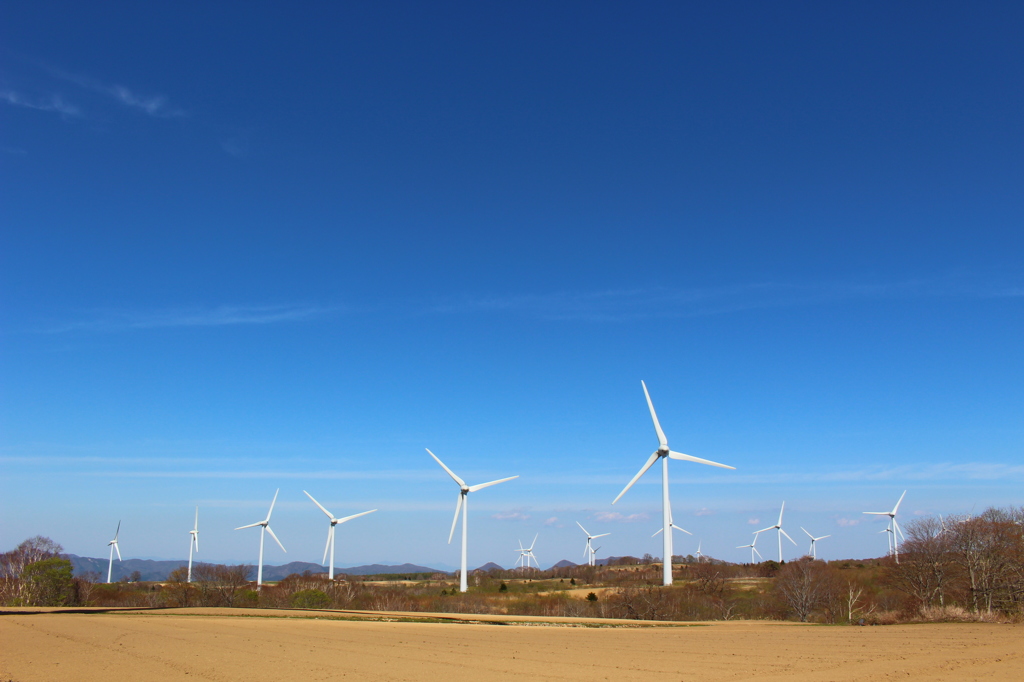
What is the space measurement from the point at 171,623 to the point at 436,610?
108 ft

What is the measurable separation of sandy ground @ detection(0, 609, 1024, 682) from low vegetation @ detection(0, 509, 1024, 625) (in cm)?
1246

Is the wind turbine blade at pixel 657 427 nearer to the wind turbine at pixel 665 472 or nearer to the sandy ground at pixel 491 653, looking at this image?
the wind turbine at pixel 665 472

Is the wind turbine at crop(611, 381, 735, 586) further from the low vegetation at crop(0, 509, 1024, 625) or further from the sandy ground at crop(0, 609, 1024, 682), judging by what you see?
the sandy ground at crop(0, 609, 1024, 682)

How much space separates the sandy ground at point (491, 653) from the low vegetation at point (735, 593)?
1246 centimetres

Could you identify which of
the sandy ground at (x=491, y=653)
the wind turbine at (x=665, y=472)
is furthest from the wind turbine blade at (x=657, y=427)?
the sandy ground at (x=491, y=653)

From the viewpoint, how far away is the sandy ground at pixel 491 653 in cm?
2345

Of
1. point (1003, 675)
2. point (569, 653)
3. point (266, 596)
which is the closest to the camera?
point (1003, 675)

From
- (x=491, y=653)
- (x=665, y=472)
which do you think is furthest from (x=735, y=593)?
(x=491, y=653)

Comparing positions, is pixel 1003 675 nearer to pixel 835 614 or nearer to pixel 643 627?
pixel 643 627

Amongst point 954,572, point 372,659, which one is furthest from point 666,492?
point 372,659

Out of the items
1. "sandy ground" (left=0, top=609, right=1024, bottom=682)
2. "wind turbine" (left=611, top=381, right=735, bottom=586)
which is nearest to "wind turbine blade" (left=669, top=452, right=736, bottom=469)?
"wind turbine" (left=611, top=381, right=735, bottom=586)

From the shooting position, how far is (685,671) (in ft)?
79.5

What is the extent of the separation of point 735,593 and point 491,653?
6147 centimetres

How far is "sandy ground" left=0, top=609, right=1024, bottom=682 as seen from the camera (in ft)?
76.9
